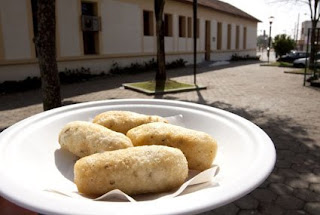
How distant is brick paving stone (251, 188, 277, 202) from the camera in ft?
11.9

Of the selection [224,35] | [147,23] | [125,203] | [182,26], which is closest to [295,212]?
[125,203]

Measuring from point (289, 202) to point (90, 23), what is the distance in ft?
51.4

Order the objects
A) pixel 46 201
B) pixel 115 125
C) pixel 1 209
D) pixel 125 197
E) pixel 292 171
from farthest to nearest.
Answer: pixel 292 171
pixel 1 209
pixel 115 125
pixel 125 197
pixel 46 201

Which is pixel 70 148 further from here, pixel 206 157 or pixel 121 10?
pixel 121 10

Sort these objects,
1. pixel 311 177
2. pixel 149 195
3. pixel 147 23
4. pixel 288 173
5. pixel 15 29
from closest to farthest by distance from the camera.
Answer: pixel 149 195
pixel 311 177
pixel 288 173
pixel 15 29
pixel 147 23

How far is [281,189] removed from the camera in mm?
3877

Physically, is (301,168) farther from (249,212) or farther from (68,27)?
(68,27)

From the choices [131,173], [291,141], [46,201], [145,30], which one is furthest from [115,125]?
[145,30]

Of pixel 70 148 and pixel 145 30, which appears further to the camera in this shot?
pixel 145 30

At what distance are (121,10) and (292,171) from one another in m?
16.9

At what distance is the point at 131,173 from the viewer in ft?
3.29

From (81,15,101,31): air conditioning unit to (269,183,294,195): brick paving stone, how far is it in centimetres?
1492

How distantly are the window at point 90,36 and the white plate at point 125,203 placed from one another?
1690 centimetres

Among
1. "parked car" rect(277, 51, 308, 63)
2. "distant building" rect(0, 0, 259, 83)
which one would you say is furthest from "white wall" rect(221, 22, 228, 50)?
"parked car" rect(277, 51, 308, 63)
